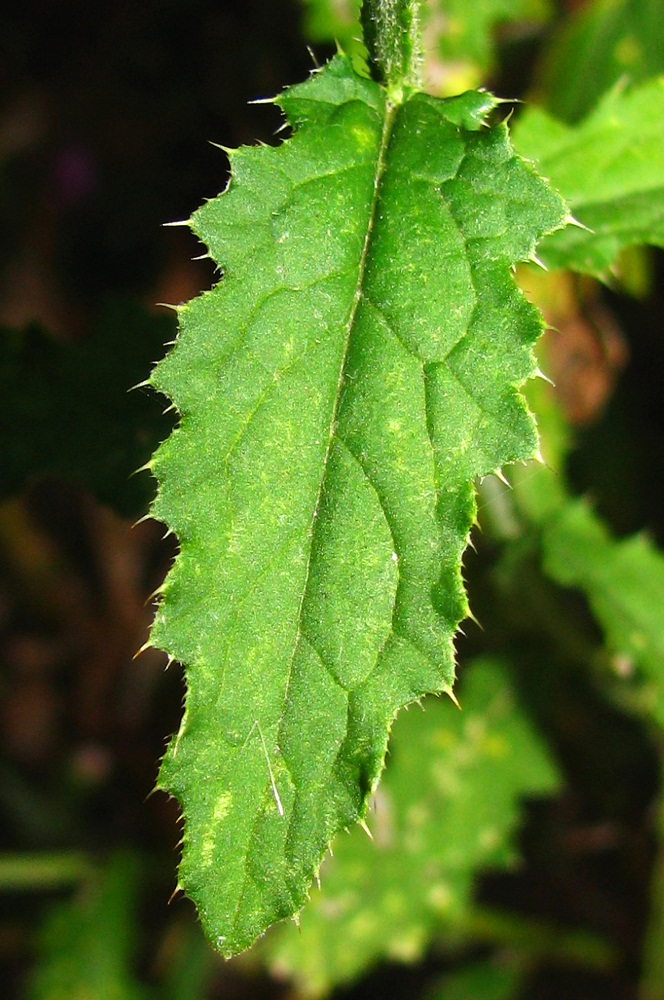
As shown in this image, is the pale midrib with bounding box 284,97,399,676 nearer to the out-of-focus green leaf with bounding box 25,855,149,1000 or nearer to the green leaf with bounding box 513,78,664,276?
the green leaf with bounding box 513,78,664,276

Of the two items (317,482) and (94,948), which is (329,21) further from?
(94,948)

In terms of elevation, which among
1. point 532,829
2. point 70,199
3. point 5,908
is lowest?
point 5,908

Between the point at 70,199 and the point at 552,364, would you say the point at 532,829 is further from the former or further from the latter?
the point at 70,199

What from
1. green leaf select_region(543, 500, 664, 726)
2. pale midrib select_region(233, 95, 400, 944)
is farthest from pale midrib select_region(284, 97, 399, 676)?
green leaf select_region(543, 500, 664, 726)

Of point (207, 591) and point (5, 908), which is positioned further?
point (5, 908)

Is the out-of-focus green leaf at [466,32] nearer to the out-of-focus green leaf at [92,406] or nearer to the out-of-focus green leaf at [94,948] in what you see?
the out-of-focus green leaf at [92,406]

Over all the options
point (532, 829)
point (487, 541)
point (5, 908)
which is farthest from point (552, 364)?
point (5, 908)

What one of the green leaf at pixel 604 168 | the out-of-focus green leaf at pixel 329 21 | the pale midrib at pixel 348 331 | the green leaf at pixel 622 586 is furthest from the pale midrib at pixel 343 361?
the out-of-focus green leaf at pixel 329 21

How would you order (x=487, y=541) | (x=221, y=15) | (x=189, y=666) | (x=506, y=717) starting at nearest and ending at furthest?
1. (x=189, y=666)
2. (x=487, y=541)
3. (x=506, y=717)
4. (x=221, y=15)

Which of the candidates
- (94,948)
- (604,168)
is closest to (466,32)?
(604,168)
